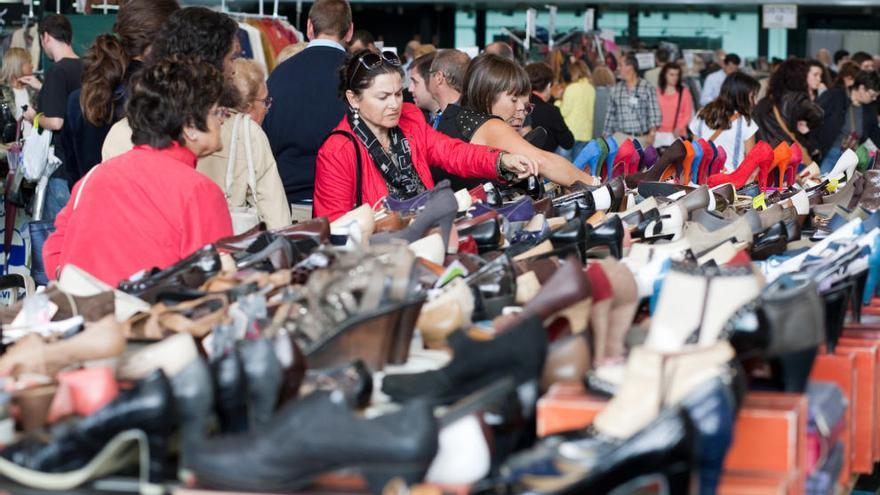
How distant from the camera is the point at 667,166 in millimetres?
5254

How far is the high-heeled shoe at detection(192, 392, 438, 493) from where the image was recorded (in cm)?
150

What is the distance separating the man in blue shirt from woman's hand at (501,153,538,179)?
1.05m

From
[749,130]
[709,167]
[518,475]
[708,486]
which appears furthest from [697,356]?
[749,130]

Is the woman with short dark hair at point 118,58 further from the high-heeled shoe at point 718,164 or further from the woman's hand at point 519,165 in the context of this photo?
the high-heeled shoe at point 718,164

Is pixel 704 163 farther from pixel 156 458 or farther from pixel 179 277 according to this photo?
pixel 156 458

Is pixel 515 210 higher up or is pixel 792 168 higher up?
pixel 515 210

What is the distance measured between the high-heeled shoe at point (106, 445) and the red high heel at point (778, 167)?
13.7ft

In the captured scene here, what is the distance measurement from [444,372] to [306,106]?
11.1 feet

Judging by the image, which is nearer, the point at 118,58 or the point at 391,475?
the point at 391,475

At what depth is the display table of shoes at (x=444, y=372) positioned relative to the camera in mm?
1532

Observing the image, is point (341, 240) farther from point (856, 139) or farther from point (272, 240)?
point (856, 139)

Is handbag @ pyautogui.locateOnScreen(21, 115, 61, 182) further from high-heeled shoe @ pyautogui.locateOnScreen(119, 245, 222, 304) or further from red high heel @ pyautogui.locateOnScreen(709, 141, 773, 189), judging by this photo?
high-heeled shoe @ pyautogui.locateOnScreen(119, 245, 222, 304)

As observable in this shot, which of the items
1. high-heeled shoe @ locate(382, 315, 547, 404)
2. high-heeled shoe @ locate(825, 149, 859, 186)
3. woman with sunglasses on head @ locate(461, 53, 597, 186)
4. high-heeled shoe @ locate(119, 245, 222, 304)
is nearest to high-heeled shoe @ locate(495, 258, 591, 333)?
high-heeled shoe @ locate(382, 315, 547, 404)

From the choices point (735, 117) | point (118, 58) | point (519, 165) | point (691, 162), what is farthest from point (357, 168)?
point (735, 117)
